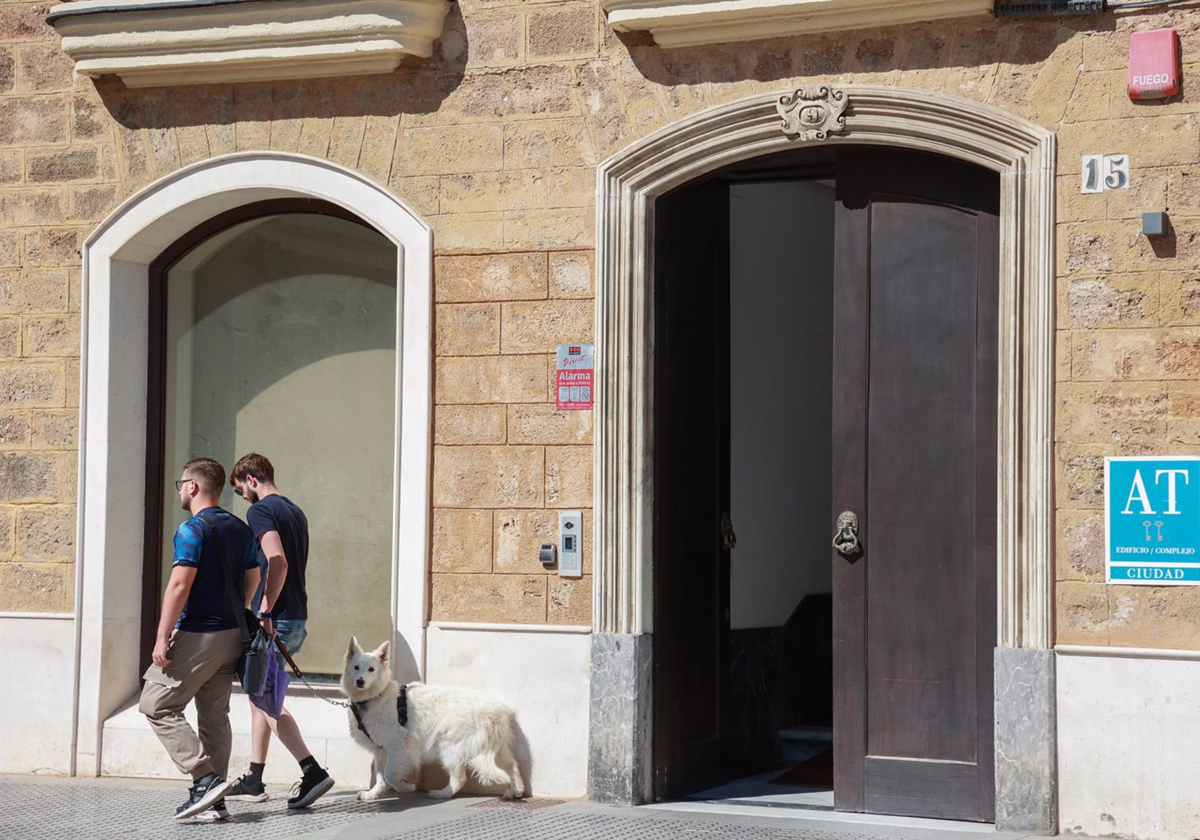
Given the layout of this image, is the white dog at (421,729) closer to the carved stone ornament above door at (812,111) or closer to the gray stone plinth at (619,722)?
the gray stone plinth at (619,722)

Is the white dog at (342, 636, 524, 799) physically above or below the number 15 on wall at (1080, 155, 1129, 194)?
below

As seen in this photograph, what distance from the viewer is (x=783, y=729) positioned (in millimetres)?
10250

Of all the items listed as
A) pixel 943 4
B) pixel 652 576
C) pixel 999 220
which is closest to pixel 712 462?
pixel 652 576

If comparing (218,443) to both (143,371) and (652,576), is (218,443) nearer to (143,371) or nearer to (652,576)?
(143,371)

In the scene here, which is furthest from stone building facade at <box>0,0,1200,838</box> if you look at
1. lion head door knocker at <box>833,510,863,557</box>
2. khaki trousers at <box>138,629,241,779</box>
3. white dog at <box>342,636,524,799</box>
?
khaki trousers at <box>138,629,241,779</box>

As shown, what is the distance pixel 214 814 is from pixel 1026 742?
364 centimetres

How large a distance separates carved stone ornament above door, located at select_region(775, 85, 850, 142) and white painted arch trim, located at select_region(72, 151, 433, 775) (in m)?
1.93

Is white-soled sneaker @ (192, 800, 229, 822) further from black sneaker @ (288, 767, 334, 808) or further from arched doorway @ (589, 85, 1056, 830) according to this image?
arched doorway @ (589, 85, 1056, 830)

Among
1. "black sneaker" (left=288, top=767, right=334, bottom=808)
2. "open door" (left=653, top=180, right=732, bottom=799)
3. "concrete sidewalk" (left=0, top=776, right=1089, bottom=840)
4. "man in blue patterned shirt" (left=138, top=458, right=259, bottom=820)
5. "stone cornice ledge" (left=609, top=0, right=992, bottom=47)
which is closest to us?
"concrete sidewalk" (left=0, top=776, right=1089, bottom=840)

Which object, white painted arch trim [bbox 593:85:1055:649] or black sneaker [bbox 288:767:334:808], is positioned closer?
white painted arch trim [bbox 593:85:1055:649]

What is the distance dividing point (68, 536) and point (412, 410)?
2.11m

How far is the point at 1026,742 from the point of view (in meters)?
7.15

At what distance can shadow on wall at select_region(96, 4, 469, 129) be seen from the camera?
27.7 ft

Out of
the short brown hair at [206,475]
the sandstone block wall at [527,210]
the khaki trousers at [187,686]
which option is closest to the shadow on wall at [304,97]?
the sandstone block wall at [527,210]
